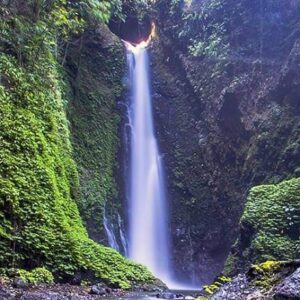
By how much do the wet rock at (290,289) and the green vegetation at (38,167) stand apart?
6449 millimetres

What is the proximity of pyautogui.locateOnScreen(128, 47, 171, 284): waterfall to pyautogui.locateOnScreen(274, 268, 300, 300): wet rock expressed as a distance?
1391 cm

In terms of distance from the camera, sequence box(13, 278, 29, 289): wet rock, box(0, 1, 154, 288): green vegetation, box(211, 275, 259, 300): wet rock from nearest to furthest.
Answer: box(211, 275, 259, 300): wet rock < box(13, 278, 29, 289): wet rock < box(0, 1, 154, 288): green vegetation

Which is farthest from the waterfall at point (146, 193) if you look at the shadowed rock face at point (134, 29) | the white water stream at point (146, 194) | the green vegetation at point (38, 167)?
the green vegetation at point (38, 167)

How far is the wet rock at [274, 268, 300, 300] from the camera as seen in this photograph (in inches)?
142

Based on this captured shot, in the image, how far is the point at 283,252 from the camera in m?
11.7

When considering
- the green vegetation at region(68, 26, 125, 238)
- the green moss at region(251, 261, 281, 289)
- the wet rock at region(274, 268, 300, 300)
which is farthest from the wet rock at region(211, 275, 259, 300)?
the green vegetation at region(68, 26, 125, 238)

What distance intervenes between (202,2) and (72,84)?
344 inches

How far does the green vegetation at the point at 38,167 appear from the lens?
9.75 metres

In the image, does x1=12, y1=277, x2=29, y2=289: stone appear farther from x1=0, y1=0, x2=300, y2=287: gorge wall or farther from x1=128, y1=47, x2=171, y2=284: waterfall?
x1=128, y1=47, x2=171, y2=284: waterfall

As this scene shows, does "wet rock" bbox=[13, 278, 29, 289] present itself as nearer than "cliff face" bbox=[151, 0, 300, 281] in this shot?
Yes

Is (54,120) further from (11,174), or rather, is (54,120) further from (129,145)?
(129,145)

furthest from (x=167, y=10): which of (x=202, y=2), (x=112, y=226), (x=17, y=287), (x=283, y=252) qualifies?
(x=17, y=287)

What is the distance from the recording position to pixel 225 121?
2009 centimetres

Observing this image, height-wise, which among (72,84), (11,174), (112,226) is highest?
(72,84)
